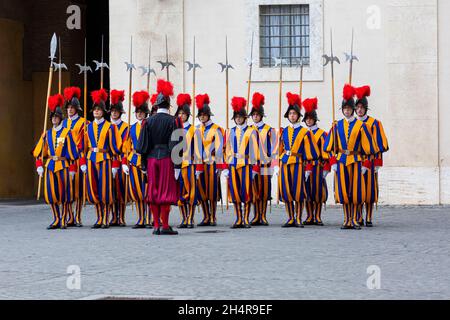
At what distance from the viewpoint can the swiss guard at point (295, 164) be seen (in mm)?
16719

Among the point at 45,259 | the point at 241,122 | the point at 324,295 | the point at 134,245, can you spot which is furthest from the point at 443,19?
the point at 324,295

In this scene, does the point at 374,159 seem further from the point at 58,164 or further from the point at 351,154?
the point at 58,164

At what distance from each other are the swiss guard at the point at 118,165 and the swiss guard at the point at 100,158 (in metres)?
0.06

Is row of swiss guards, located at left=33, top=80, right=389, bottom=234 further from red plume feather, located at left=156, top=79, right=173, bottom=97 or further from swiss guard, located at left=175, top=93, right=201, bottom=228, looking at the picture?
red plume feather, located at left=156, top=79, right=173, bottom=97

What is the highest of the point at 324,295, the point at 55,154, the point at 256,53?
the point at 256,53

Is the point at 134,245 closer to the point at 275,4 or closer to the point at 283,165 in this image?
the point at 283,165

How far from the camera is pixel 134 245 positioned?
13586 millimetres

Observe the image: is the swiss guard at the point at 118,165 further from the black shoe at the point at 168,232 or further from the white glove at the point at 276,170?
the white glove at the point at 276,170

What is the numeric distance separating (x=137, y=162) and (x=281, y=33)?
7431 mm

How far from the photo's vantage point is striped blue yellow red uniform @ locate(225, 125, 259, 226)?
55.1ft

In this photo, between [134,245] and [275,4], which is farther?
[275,4]

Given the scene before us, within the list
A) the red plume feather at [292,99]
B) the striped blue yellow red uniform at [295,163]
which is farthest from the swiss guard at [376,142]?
the red plume feather at [292,99]

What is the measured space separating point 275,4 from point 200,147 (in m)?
7.12

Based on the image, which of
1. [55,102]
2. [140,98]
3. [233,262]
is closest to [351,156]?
[140,98]
